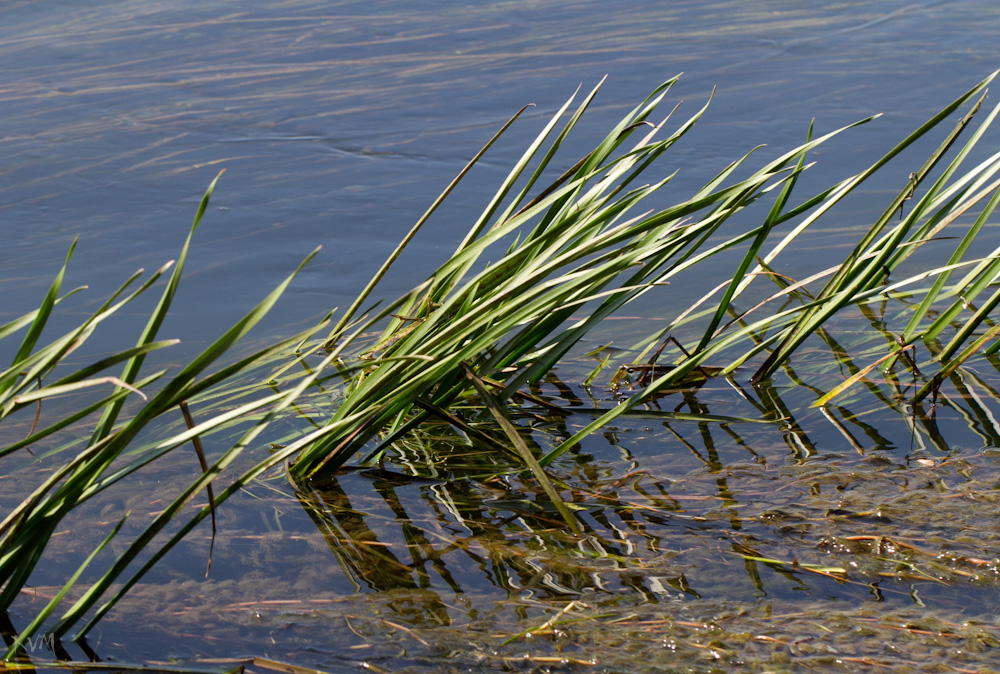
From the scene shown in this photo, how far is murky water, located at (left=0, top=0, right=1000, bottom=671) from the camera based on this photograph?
4.24 ft

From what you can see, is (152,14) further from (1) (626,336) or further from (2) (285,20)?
(1) (626,336)

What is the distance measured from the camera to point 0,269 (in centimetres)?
260

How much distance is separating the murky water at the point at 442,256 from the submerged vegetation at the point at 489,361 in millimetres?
63

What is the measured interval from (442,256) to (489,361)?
123 cm

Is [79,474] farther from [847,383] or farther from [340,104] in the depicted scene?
[340,104]

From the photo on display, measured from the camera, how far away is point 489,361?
148 cm

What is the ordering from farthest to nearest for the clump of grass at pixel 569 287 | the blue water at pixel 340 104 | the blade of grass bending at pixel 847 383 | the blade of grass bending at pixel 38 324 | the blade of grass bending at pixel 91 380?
the blue water at pixel 340 104
the blade of grass bending at pixel 847 383
the clump of grass at pixel 569 287
the blade of grass bending at pixel 38 324
the blade of grass bending at pixel 91 380

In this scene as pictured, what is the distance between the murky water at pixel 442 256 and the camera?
1.29 meters

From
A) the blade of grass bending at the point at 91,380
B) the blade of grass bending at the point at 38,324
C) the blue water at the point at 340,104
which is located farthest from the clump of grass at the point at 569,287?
the blue water at the point at 340,104

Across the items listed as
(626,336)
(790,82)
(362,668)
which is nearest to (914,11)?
(790,82)

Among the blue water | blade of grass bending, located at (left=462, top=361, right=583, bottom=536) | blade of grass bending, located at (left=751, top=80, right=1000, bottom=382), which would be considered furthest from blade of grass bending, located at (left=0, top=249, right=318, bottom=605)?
the blue water

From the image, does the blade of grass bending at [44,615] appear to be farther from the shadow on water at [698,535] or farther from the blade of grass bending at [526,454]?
the blade of grass bending at [526,454]

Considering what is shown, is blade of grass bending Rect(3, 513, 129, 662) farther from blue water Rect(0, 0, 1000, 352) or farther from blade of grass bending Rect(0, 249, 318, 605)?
blue water Rect(0, 0, 1000, 352)

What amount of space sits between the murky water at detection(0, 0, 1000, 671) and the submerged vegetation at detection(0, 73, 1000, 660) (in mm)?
63
